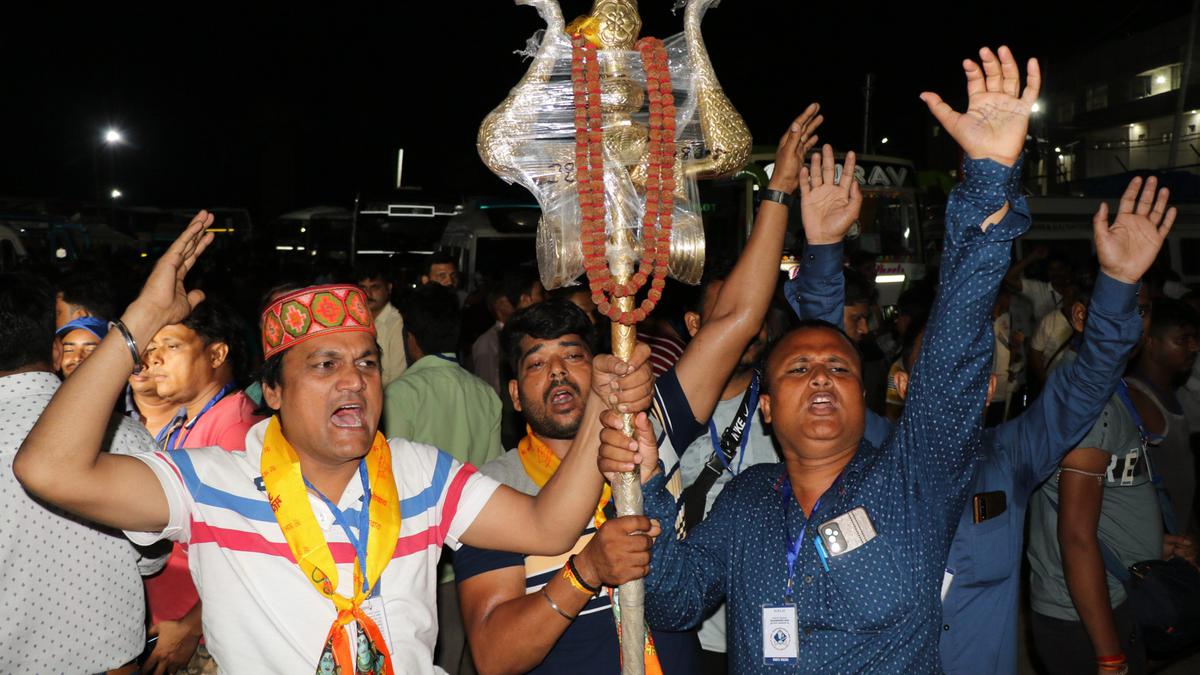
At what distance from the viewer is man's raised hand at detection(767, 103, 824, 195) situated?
10.1 ft

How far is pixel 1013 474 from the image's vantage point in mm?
3031

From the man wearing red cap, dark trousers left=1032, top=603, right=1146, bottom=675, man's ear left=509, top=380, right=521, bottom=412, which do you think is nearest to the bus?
dark trousers left=1032, top=603, right=1146, bottom=675

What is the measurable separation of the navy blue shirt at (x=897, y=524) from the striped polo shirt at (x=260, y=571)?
1.95 ft

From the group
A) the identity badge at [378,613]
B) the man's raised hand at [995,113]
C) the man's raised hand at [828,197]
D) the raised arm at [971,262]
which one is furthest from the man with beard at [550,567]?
the man's raised hand at [995,113]

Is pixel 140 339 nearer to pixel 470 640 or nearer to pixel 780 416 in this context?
pixel 470 640

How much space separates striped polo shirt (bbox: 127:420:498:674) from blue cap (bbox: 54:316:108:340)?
2.04 m

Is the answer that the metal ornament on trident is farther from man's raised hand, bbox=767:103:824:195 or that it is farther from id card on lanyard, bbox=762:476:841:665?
man's raised hand, bbox=767:103:824:195

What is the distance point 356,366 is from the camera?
8.53 feet

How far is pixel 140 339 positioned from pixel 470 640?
3.80 ft

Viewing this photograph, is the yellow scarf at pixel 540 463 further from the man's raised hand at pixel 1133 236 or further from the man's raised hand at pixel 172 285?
the man's raised hand at pixel 1133 236

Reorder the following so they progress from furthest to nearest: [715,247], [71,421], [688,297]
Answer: [715,247]
[688,297]
[71,421]

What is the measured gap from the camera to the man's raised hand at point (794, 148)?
3.06m

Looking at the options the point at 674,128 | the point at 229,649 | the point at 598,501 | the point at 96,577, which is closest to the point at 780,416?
the point at 598,501

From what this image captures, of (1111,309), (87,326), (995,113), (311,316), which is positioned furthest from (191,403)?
(1111,309)
